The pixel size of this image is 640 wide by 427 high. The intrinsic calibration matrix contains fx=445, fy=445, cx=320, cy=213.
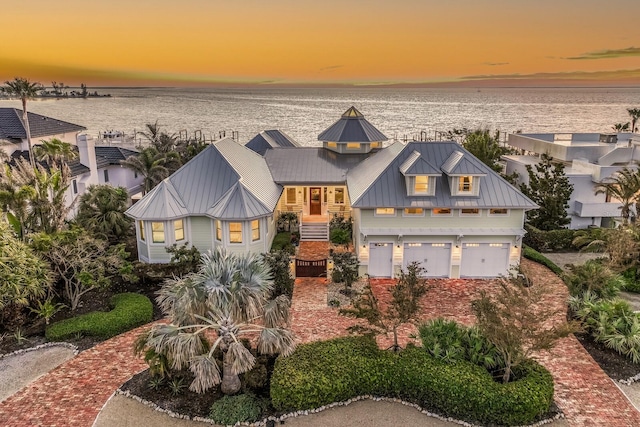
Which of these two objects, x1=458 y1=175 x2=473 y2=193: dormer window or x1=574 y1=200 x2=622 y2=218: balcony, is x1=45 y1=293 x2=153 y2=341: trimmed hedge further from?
x1=574 y1=200 x2=622 y2=218: balcony

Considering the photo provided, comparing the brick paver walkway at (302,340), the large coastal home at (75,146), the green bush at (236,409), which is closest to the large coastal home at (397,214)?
the brick paver walkway at (302,340)

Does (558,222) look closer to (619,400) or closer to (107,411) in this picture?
(619,400)

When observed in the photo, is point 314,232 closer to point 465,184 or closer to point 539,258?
point 465,184

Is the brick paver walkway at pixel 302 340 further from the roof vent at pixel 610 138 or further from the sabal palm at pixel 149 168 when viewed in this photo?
the roof vent at pixel 610 138

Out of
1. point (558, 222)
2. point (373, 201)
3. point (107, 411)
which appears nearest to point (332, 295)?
point (373, 201)

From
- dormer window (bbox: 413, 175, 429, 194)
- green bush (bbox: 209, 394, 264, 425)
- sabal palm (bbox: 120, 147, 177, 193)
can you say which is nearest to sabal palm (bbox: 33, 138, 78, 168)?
sabal palm (bbox: 120, 147, 177, 193)

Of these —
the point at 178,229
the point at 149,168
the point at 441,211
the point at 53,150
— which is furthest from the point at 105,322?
the point at 441,211
